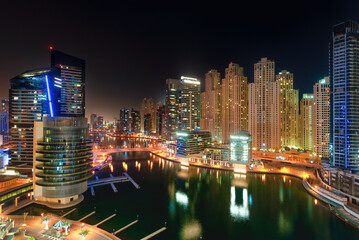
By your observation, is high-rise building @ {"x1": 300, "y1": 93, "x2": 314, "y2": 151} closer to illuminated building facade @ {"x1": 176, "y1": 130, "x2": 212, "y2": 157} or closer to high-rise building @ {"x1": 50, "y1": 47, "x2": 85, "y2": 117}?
illuminated building facade @ {"x1": 176, "y1": 130, "x2": 212, "y2": 157}

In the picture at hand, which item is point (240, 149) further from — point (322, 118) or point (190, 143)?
point (322, 118)

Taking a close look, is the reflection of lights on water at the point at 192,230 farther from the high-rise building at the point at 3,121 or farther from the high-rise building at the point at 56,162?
the high-rise building at the point at 3,121

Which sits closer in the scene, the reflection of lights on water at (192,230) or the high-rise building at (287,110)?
the reflection of lights on water at (192,230)

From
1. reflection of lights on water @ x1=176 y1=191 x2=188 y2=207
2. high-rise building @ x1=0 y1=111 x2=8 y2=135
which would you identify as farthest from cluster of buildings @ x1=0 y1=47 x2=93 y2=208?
high-rise building @ x1=0 y1=111 x2=8 y2=135

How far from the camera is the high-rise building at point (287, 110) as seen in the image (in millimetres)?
83062

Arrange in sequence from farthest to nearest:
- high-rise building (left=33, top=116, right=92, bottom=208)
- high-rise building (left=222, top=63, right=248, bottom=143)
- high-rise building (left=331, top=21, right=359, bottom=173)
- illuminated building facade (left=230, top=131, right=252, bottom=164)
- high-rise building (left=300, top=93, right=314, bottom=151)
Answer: high-rise building (left=222, top=63, right=248, bottom=143), high-rise building (left=300, top=93, right=314, bottom=151), illuminated building facade (left=230, top=131, right=252, bottom=164), high-rise building (left=331, top=21, right=359, bottom=173), high-rise building (left=33, top=116, right=92, bottom=208)

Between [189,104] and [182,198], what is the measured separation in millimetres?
66921

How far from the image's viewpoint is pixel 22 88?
5781cm

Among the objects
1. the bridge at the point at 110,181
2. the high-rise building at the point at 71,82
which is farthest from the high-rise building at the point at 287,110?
the high-rise building at the point at 71,82

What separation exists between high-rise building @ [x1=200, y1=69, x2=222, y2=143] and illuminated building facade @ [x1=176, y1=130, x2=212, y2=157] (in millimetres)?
34783

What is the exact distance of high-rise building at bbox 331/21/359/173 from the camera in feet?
136

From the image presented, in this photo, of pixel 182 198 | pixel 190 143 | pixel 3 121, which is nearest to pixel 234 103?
pixel 190 143

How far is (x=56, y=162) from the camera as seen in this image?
1273 inches

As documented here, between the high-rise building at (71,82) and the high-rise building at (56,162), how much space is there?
60380mm
